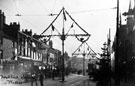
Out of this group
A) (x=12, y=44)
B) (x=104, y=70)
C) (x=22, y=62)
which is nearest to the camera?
(x=104, y=70)

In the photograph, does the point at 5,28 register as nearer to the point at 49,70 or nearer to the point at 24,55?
the point at 24,55

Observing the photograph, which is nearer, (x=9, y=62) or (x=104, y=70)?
(x=104, y=70)

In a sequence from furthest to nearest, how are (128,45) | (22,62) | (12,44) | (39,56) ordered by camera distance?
1. (39,56)
2. (22,62)
3. (12,44)
4. (128,45)

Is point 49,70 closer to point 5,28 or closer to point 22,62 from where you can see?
point 22,62

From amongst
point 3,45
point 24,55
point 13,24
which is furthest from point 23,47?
point 3,45

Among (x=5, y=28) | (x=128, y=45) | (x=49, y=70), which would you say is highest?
(x=5, y=28)

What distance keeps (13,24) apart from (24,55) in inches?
273

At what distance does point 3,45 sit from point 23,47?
1117 cm

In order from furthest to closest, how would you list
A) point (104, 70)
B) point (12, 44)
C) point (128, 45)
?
point (12, 44) < point (128, 45) < point (104, 70)

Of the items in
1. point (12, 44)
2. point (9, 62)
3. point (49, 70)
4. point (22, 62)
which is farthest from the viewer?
point (49, 70)

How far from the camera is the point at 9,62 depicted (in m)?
42.7

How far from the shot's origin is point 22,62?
51.8m

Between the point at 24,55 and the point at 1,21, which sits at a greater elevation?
the point at 1,21

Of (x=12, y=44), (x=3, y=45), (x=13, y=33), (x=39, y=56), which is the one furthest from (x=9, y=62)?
(x=39, y=56)
